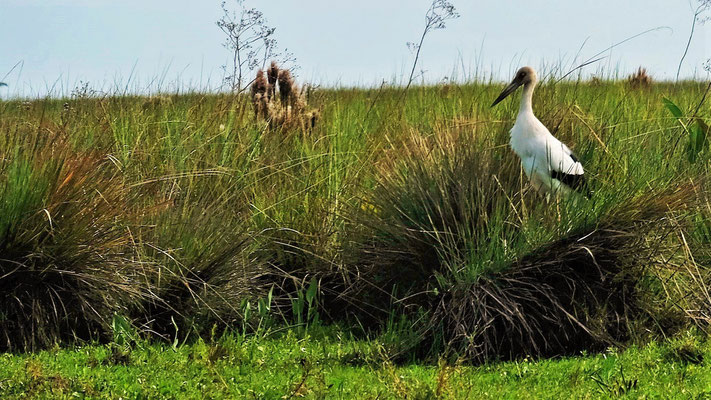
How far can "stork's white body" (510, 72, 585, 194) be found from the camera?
18.3 feet

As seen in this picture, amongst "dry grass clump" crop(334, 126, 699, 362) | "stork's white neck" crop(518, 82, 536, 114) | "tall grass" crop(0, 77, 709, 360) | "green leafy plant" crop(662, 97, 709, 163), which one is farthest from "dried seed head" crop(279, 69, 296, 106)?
"green leafy plant" crop(662, 97, 709, 163)

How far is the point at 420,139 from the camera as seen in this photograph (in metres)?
6.00

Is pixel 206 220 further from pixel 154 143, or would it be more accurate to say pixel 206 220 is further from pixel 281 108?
pixel 281 108

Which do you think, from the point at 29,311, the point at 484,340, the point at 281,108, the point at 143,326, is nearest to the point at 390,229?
the point at 484,340

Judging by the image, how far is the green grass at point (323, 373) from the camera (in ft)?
13.1

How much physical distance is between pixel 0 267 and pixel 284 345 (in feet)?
5.10

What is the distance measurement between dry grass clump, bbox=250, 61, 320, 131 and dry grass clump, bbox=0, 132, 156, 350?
8.20ft

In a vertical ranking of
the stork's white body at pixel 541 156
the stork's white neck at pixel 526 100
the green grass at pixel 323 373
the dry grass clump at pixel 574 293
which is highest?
the stork's white neck at pixel 526 100

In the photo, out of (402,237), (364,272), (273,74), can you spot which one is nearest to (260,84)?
(273,74)

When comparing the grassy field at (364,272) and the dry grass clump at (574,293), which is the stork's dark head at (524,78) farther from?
the dry grass clump at (574,293)

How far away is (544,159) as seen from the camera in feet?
18.2

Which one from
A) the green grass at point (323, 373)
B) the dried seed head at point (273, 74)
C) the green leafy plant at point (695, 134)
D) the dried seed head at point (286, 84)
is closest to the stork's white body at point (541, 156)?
the green leafy plant at point (695, 134)

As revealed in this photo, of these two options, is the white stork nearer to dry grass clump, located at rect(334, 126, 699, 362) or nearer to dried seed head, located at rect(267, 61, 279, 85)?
dry grass clump, located at rect(334, 126, 699, 362)

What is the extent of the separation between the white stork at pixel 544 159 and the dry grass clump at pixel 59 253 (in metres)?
2.34
